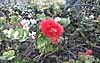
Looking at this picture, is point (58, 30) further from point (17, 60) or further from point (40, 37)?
point (17, 60)

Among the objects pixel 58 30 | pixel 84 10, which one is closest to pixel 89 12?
pixel 84 10

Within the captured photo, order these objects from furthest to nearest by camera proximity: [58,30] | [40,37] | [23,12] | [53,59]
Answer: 1. [23,12]
2. [53,59]
3. [40,37]
4. [58,30]

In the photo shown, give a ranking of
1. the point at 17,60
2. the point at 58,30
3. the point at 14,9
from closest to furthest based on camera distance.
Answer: the point at 58,30
the point at 17,60
the point at 14,9

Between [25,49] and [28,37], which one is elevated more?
[28,37]

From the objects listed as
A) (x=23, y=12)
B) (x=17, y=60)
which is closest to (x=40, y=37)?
(x=17, y=60)

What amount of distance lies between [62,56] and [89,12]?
1079 mm

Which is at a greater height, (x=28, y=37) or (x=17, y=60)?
(x=28, y=37)

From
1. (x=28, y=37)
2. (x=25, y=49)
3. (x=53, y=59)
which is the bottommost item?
(x=53, y=59)

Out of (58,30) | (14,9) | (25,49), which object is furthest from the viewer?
(14,9)

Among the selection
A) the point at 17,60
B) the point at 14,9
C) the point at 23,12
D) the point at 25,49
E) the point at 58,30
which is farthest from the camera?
the point at 14,9

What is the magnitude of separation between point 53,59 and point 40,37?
48cm

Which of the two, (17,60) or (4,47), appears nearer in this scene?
(17,60)

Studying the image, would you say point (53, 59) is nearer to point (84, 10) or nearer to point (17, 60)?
point (17, 60)

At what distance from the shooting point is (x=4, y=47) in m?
2.13
